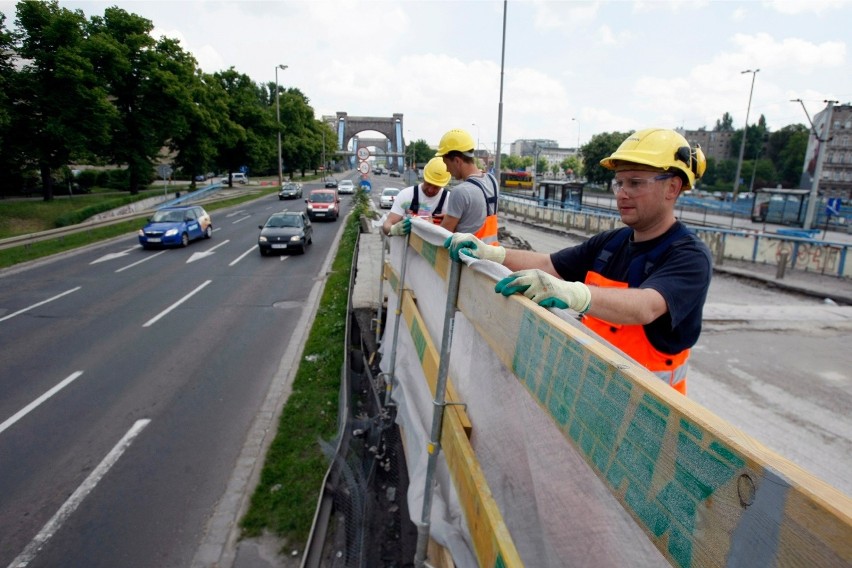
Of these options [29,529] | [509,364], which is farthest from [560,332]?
[29,529]

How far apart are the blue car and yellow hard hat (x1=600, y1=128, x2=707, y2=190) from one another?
62.4ft

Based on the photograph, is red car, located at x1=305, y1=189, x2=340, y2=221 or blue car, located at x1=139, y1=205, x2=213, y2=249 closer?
blue car, located at x1=139, y1=205, x2=213, y2=249

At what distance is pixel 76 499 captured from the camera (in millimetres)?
4590

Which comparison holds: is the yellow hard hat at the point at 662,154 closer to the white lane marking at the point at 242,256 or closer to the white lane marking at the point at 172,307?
the white lane marking at the point at 172,307

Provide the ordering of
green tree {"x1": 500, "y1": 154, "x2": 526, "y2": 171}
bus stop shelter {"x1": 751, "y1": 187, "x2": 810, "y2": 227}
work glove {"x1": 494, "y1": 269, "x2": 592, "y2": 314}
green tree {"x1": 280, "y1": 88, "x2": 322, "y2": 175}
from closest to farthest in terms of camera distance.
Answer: work glove {"x1": 494, "y1": 269, "x2": 592, "y2": 314} < bus stop shelter {"x1": 751, "y1": 187, "x2": 810, "y2": 227} < green tree {"x1": 280, "y1": 88, "x2": 322, "y2": 175} < green tree {"x1": 500, "y1": 154, "x2": 526, "y2": 171}

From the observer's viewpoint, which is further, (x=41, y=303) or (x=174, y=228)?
Result: (x=174, y=228)

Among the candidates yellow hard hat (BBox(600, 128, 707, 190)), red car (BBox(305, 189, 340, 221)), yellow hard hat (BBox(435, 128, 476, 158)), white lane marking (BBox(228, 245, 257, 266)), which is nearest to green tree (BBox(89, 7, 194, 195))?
red car (BBox(305, 189, 340, 221))

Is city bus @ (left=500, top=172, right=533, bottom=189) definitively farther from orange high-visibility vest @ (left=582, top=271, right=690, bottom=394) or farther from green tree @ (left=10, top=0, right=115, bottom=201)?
orange high-visibility vest @ (left=582, top=271, right=690, bottom=394)

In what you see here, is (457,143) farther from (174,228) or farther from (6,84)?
(6,84)

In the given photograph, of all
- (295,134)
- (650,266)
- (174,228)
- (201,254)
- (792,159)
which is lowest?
(201,254)

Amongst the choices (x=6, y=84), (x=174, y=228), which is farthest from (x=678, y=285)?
(x=6, y=84)

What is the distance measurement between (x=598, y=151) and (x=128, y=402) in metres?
62.7

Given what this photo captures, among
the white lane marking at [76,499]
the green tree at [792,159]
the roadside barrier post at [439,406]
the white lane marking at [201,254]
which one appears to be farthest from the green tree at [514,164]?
the roadside barrier post at [439,406]

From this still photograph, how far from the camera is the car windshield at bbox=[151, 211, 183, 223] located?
1900 centimetres
